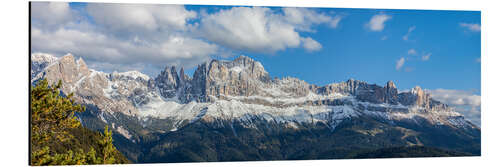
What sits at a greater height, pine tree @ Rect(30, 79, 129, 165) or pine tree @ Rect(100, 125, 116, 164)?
pine tree @ Rect(30, 79, 129, 165)

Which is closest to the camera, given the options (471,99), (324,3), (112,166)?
(112,166)

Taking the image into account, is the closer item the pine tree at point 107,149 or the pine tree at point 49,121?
the pine tree at point 49,121

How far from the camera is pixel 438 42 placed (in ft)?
120

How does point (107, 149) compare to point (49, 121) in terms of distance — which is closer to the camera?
point (49, 121)

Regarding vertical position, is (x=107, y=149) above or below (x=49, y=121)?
below

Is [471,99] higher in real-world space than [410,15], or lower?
lower

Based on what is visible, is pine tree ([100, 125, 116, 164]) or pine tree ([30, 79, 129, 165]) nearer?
pine tree ([30, 79, 129, 165])

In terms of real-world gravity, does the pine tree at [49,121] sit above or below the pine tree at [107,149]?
above
